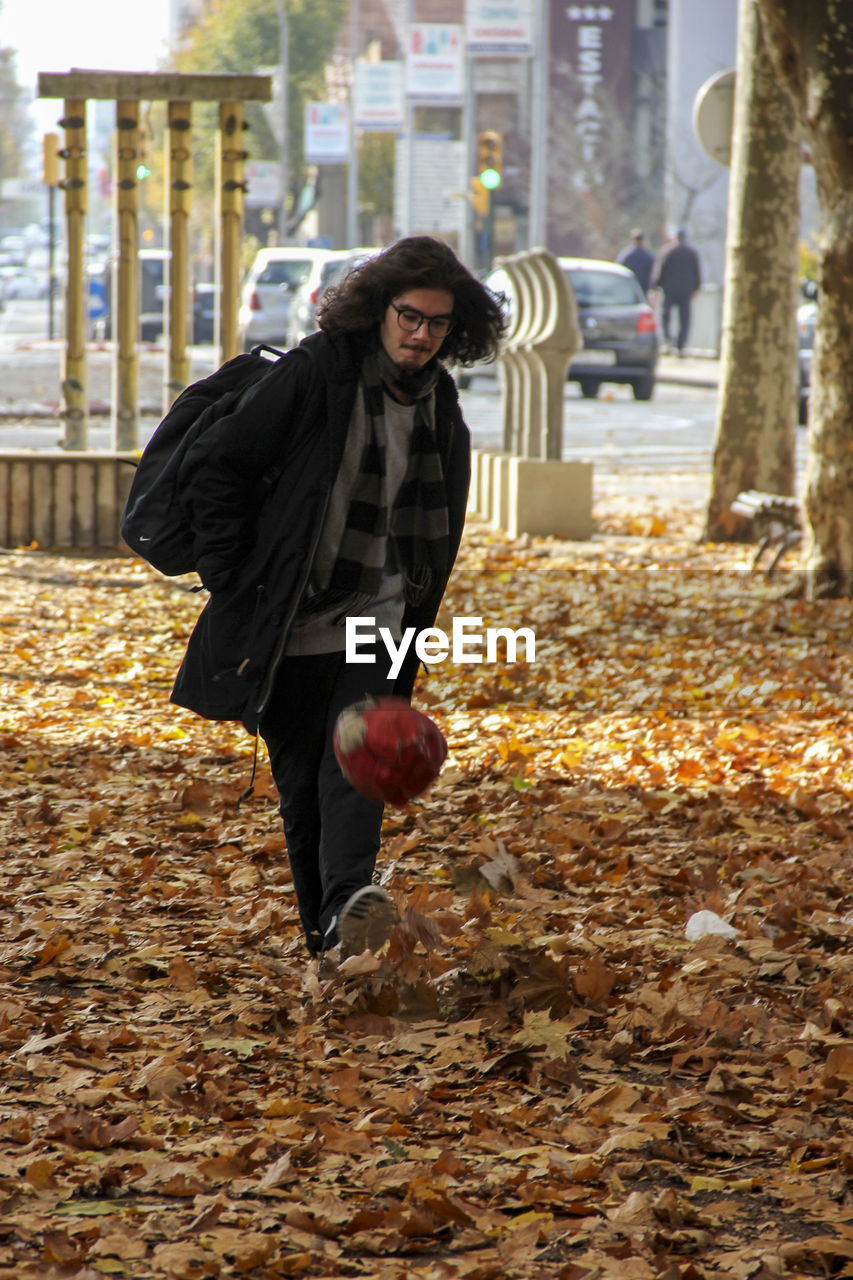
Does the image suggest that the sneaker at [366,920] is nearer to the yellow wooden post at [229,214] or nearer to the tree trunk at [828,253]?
the tree trunk at [828,253]

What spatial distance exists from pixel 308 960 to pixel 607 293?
21534mm

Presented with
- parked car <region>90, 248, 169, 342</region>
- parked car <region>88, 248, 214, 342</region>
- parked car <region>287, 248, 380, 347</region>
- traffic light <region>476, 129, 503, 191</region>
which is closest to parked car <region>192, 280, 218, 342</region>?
parked car <region>88, 248, 214, 342</region>

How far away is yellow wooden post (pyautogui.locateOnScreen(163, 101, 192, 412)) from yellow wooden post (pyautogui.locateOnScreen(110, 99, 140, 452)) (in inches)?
9.7

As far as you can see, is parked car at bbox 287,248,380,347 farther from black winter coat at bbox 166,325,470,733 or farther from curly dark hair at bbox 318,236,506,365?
black winter coat at bbox 166,325,470,733

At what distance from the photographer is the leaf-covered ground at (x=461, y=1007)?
3182mm

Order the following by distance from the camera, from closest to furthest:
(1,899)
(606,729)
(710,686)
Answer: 1. (1,899)
2. (606,729)
3. (710,686)

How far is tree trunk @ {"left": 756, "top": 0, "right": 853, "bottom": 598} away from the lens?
890 centimetres

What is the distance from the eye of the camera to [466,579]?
11.0m

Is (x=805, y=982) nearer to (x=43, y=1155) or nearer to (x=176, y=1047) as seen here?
(x=176, y=1047)

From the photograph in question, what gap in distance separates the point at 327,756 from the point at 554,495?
29.7 feet

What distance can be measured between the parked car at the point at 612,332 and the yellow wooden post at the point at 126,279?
38.3ft

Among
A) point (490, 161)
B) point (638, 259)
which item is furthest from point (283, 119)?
point (638, 259)

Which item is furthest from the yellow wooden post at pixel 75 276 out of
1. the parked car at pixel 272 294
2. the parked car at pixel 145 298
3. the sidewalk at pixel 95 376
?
the parked car at pixel 145 298

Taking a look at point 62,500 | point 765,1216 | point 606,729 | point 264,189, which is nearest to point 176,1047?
point 765,1216
